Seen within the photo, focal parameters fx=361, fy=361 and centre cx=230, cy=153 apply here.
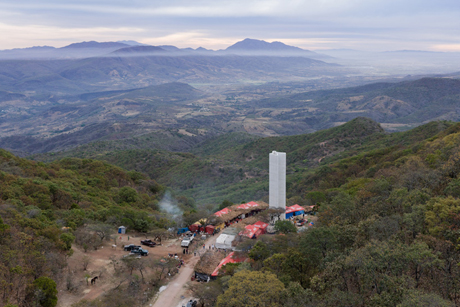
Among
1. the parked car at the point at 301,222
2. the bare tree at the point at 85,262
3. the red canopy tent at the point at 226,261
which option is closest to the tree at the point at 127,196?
the bare tree at the point at 85,262

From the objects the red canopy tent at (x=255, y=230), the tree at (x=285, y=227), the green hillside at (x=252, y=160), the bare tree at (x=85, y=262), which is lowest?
the green hillside at (x=252, y=160)

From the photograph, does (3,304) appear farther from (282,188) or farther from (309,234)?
(282,188)

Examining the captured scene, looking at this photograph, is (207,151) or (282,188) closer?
(282,188)

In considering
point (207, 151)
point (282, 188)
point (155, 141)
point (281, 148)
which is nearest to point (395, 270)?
point (282, 188)

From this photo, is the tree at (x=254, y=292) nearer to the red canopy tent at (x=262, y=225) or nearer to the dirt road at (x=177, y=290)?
the dirt road at (x=177, y=290)

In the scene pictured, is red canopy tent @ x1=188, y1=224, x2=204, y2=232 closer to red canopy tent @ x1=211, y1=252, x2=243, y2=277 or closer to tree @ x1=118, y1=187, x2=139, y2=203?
red canopy tent @ x1=211, y1=252, x2=243, y2=277

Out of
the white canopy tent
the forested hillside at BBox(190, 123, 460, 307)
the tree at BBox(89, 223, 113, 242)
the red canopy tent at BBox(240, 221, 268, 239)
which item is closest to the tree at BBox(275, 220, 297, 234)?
the forested hillside at BBox(190, 123, 460, 307)
